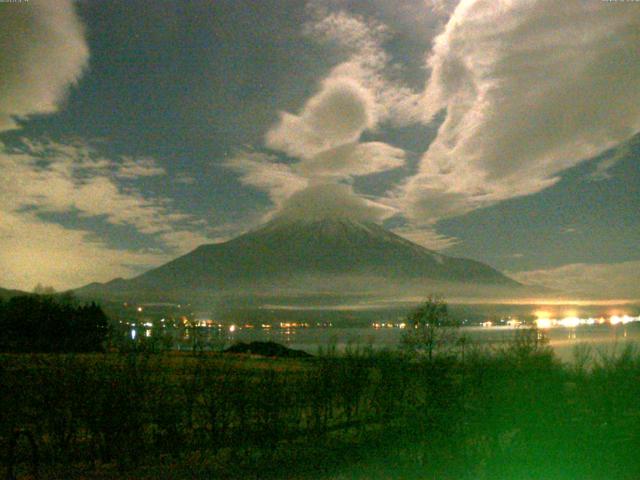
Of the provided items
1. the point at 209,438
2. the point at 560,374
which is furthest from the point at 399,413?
the point at 209,438

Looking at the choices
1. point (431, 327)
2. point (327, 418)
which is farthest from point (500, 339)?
point (327, 418)

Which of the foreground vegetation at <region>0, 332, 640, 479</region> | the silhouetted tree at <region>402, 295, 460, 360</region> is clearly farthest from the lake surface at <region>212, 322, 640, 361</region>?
the foreground vegetation at <region>0, 332, 640, 479</region>

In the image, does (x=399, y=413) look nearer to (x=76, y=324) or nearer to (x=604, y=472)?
(x=604, y=472)

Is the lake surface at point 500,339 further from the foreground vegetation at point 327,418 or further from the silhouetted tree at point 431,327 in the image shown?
the foreground vegetation at point 327,418

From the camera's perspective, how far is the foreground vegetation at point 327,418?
375 inches

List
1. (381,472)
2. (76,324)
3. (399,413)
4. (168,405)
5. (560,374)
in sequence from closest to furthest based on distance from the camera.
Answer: (381,472) → (168,405) → (560,374) → (399,413) → (76,324)

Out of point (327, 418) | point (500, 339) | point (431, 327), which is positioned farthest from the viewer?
point (431, 327)

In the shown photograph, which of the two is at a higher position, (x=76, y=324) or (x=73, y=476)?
(x=76, y=324)

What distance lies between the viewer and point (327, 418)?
12.6m

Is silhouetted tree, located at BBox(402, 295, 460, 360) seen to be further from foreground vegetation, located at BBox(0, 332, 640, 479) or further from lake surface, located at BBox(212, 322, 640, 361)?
foreground vegetation, located at BBox(0, 332, 640, 479)

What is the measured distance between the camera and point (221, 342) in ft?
54.5

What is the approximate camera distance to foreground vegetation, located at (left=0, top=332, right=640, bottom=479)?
31.2 ft

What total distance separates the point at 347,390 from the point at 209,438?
10.9 feet

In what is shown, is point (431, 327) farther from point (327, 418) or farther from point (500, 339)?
point (327, 418)
